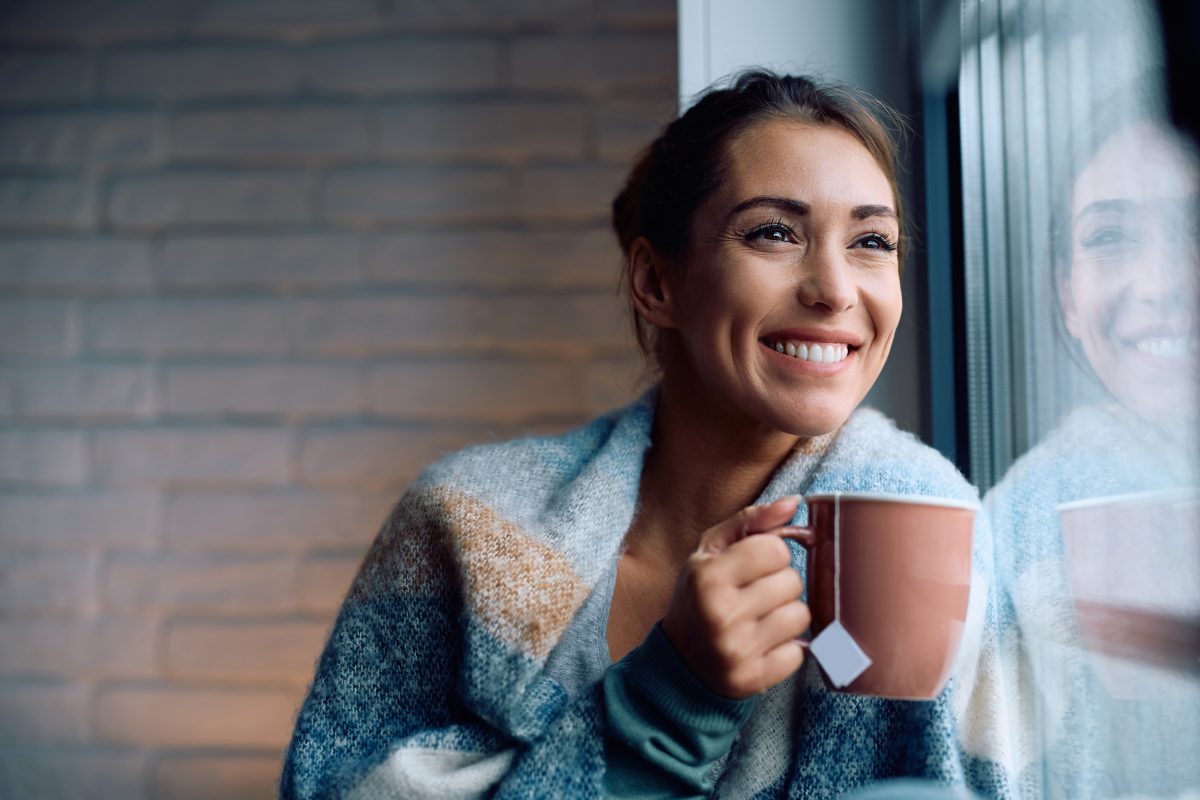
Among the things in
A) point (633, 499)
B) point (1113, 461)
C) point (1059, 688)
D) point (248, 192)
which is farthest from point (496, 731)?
point (248, 192)

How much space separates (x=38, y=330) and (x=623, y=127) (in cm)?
105

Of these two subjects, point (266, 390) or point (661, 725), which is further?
point (266, 390)

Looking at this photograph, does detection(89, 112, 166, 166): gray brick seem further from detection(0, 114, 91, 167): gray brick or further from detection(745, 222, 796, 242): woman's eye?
detection(745, 222, 796, 242): woman's eye

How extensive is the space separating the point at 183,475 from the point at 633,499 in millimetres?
1002

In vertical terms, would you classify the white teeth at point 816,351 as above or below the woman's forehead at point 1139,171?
below

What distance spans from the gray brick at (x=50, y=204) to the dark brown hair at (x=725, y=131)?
112cm

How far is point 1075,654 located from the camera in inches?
28.0

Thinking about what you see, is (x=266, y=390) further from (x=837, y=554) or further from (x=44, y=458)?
(x=837, y=554)

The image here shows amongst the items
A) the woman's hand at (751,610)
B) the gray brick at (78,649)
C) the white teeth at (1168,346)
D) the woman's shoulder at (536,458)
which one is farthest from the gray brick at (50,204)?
the white teeth at (1168,346)

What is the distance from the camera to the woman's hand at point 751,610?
726 millimetres

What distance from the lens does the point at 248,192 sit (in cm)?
177

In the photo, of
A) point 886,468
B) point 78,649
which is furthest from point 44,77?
point 886,468

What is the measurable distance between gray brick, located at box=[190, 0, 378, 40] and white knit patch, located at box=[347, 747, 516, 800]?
1.26 m

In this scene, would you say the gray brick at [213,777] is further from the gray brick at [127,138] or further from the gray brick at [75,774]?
the gray brick at [127,138]
